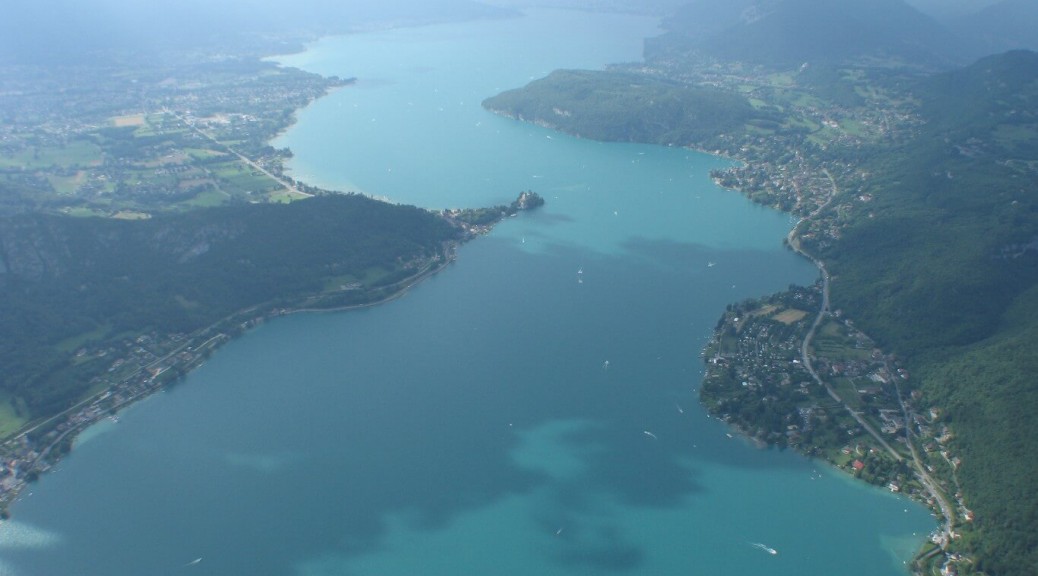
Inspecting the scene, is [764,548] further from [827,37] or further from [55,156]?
[827,37]

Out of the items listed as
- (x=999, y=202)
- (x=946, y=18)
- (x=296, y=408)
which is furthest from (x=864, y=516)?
(x=946, y=18)

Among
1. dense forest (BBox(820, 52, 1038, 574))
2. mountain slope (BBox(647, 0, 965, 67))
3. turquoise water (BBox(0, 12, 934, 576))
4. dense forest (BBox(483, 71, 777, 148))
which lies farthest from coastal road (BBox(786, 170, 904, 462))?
mountain slope (BBox(647, 0, 965, 67))

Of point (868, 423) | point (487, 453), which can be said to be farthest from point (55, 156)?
point (868, 423)

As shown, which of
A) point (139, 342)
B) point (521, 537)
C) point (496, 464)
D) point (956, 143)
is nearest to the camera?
point (521, 537)

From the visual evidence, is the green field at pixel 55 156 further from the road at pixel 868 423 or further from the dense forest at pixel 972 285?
the dense forest at pixel 972 285

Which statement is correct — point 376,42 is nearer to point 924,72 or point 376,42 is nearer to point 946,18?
point 924,72

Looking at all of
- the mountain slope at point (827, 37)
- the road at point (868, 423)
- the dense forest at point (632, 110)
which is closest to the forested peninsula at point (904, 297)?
the road at point (868, 423)

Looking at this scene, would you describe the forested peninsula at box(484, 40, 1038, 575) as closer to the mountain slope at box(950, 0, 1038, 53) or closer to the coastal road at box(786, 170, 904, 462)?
the coastal road at box(786, 170, 904, 462)
